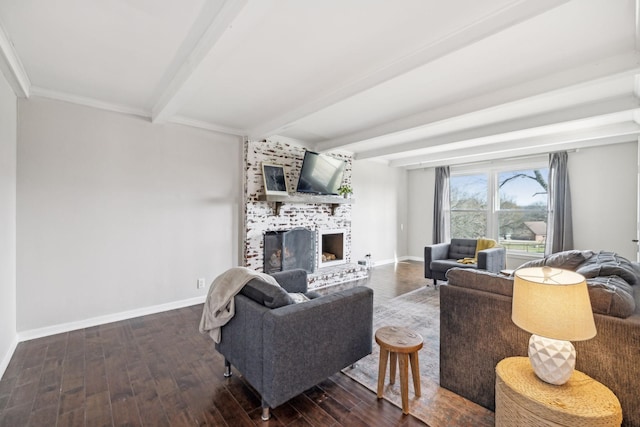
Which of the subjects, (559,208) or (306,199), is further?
(559,208)

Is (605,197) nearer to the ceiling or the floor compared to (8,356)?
nearer to the ceiling

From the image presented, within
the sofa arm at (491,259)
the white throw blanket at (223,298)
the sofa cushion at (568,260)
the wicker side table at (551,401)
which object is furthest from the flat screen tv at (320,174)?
the wicker side table at (551,401)

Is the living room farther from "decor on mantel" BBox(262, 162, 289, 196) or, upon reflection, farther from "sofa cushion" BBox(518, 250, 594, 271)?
"sofa cushion" BBox(518, 250, 594, 271)

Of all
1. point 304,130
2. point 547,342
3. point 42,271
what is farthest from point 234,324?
point 304,130

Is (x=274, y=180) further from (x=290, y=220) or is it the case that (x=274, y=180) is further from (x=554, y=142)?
(x=554, y=142)

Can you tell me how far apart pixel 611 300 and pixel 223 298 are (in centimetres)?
236

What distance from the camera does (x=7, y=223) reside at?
2580mm

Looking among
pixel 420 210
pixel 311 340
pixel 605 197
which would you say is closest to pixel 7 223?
pixel 311 340

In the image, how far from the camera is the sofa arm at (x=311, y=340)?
69.3 inches

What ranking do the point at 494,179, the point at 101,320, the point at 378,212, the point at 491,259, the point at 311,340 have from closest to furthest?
the point at 311,340 < the point at 101,320 < the point at 491,259 < the point at 494,179 < the point at 378,212

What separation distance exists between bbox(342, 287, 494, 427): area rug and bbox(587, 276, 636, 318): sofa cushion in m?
0.94

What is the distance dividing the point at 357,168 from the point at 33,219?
5.22m

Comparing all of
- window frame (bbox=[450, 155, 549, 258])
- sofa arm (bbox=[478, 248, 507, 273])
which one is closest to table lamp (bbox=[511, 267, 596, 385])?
sofa arm (bbox=[478, 248, 507, 273])

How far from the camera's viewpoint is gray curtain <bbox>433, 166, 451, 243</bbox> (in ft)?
22.7
